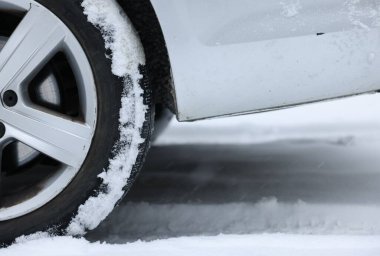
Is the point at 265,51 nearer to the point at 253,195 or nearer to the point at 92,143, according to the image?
the point at 92,143

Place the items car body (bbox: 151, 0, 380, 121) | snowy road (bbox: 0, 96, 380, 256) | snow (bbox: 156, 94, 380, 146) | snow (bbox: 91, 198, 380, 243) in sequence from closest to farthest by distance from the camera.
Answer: car body (bbox: 151, 0, 380, 121)
snowy road (bbox: 0, 96, 380, 256)
snow (bbox: 91, 198, 380, 243)
snow (bbox: 156, 94, 380, 146)

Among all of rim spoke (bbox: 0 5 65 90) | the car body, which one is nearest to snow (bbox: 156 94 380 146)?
the car body

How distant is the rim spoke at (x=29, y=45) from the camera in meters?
2.01

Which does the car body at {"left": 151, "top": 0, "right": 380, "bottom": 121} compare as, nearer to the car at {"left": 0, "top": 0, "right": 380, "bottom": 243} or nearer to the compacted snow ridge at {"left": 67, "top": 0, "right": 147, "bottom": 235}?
the car at {"left": 0, "top": 0, "right": 380, "bottom": 243}

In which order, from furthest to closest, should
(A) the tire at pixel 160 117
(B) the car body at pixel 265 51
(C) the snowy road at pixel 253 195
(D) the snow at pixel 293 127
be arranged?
1. (D) the snow at pixel 293 127
2. (A) the tire at pixel 160 117
3. (C) the snowy road at pixel 253 195
4. (B) the car body at pixel 265 51

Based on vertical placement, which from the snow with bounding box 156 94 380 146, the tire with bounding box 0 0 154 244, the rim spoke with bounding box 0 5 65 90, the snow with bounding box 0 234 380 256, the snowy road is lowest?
the snow with bounding box 156 94 380 146

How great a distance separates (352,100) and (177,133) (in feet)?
4.46

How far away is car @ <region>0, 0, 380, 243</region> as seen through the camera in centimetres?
200

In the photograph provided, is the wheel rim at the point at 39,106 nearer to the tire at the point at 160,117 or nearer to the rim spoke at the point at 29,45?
the rim spoke at the point at 29,45

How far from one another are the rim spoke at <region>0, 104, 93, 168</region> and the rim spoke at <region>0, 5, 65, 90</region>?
11cm

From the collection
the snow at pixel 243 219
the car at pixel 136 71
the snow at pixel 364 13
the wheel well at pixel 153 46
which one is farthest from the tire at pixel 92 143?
the snow at pixel 364 13

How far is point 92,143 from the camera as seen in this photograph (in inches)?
81.8

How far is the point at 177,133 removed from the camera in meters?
3.77

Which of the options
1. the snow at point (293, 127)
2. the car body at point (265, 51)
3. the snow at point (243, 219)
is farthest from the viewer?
the snow at point (293, 127)
